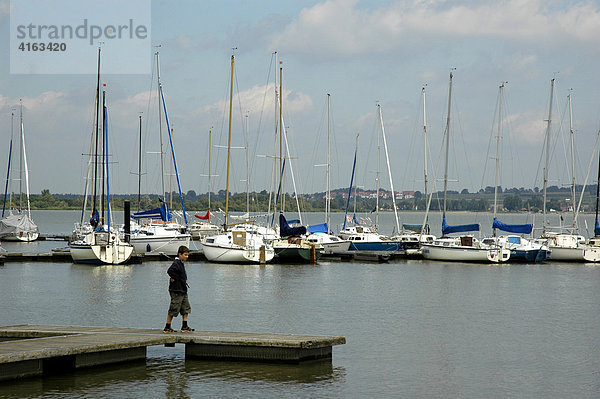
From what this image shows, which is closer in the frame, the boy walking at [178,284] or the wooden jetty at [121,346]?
the wooden jetty at [121,346]

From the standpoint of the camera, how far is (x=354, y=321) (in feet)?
99.4

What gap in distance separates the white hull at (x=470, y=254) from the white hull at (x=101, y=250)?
24819 millimetres

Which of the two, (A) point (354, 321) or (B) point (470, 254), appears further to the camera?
(B) point (470, 254)

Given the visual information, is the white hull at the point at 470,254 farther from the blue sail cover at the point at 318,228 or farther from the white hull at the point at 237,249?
the white hull at the point at 237,249

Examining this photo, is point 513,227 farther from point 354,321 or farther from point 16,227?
point 16,227

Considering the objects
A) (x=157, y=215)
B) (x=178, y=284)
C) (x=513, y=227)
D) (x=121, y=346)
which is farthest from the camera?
(x=513, y=227)

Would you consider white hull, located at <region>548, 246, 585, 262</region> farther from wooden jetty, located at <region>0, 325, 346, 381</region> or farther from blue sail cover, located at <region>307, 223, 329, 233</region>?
wooden jetty, located at <region>0, 325, 346, 381</region>

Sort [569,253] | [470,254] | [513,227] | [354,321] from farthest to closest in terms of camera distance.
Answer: [513,227], [569,253], [470,254], [354,321]

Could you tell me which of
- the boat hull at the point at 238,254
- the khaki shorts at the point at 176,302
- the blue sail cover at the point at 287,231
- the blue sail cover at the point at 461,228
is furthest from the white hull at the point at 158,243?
the khaki shorts at the point at 176,302

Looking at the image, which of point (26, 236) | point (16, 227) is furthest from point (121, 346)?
point (16, 227)

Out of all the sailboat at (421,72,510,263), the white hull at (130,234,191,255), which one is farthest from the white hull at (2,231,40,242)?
the sailboat at (421,72,510,263)

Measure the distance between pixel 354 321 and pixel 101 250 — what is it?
94.1ft

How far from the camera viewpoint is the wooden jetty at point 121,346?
1866 centimetres

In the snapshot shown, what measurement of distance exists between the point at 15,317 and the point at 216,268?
2560 centimetres
